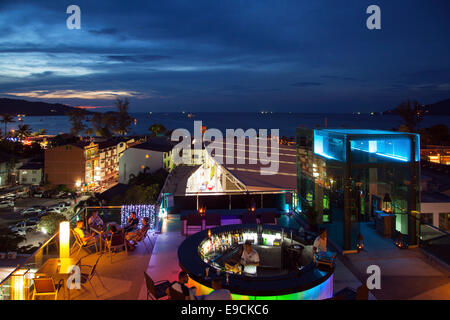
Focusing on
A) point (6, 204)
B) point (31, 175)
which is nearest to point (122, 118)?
point (31, 175)

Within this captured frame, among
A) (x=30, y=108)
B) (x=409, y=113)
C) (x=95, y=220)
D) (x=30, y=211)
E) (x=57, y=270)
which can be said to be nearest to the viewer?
(x=57, y=270)

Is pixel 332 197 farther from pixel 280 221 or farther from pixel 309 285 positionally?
pixel 309 285

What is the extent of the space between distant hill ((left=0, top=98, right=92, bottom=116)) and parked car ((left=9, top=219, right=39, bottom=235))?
107803 millimetres

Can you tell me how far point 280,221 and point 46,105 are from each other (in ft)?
650

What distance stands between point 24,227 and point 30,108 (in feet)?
505

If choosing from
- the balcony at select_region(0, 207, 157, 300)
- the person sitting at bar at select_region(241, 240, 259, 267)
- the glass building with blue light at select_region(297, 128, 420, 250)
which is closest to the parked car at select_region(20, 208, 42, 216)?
the balcony at select_region(0, 207, 157, 300)

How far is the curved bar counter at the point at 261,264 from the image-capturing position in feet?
15.5

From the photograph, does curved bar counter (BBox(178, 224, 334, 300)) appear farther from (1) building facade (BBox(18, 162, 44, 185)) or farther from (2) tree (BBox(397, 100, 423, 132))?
(1) building facade (BBox(18, 162, 44, 185))

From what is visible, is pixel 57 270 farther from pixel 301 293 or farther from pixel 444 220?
pixel 444 220

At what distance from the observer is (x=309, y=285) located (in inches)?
190

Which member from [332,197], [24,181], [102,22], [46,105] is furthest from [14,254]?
[46,105]

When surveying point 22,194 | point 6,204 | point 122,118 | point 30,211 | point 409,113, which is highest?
point 122,118

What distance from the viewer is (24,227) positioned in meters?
33.9

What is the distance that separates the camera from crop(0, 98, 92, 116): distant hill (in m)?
137
